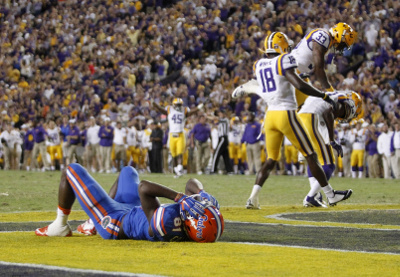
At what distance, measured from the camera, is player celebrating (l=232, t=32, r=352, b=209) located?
31.6ft

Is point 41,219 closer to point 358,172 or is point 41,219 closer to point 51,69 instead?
point 358,172

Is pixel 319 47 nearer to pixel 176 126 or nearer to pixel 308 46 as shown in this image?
pixel 308 46

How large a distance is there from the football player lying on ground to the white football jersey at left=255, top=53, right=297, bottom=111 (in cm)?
346

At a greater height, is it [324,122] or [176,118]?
[176,118]

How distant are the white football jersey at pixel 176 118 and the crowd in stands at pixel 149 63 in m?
3.69

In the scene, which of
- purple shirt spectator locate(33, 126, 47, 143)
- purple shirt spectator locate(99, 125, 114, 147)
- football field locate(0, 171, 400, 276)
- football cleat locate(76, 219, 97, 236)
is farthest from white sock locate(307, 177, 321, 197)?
purple shirt spectator locate(33, 126, 47, 143)

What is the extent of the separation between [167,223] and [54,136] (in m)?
22.3

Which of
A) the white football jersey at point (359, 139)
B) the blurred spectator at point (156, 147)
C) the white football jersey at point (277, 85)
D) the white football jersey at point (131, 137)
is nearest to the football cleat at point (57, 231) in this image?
the white football jersey at point (277, 85)

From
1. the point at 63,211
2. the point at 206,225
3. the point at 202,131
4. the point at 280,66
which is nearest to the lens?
the point at 206,225

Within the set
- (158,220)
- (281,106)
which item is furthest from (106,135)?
(158,220)

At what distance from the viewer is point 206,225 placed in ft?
19.6

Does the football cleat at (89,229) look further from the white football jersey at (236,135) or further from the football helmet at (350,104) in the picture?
the white football jersey at (236,135)

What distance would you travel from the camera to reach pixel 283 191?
1455cm

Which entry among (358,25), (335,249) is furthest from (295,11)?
(335,249)
